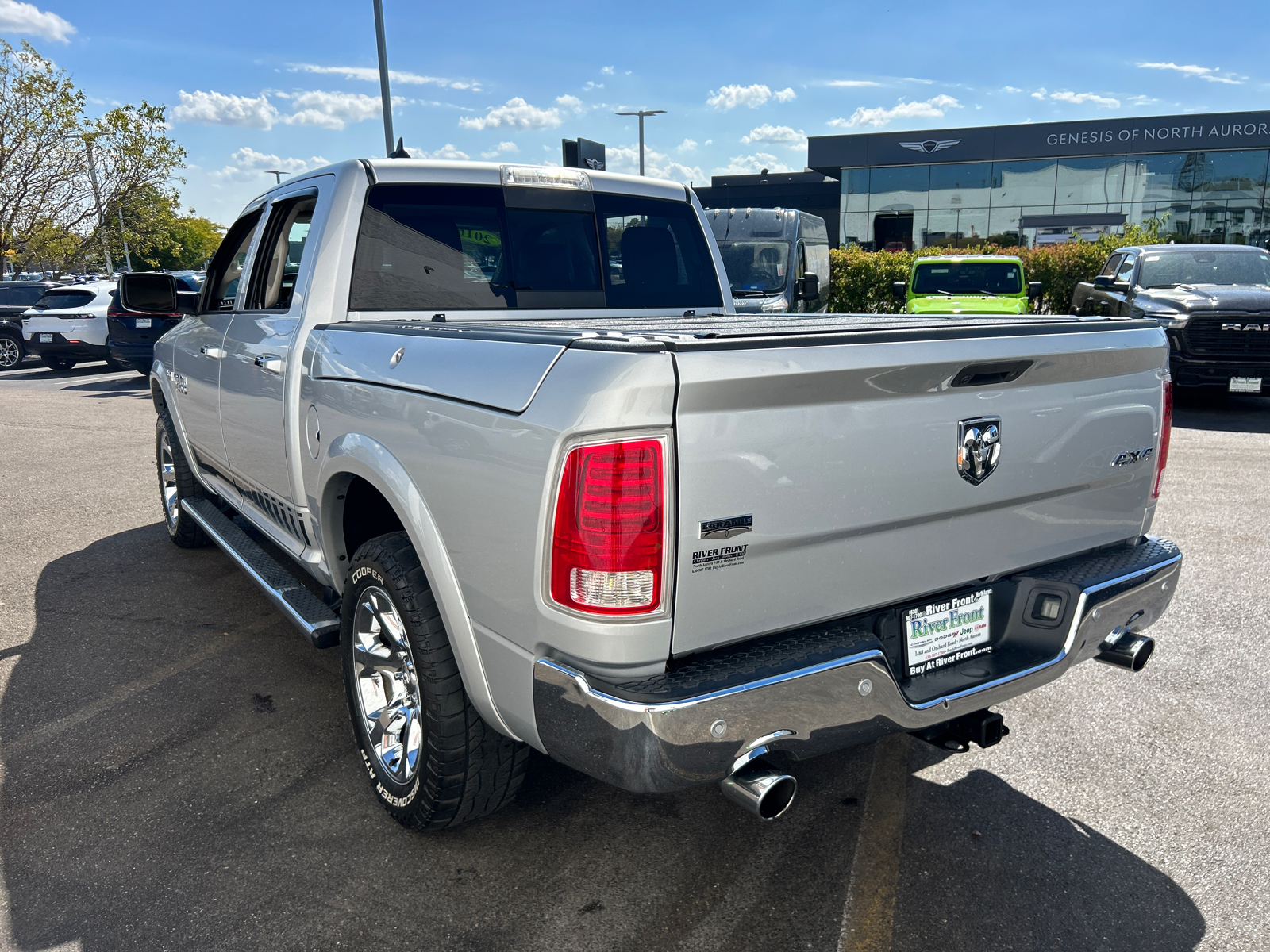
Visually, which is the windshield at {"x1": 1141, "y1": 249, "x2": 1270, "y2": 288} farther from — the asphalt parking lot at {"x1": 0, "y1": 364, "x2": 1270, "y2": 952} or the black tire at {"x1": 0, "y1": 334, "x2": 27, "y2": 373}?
the black tire at {"x1": 0, "y1": 334, "x2": 27, "y2": 373}

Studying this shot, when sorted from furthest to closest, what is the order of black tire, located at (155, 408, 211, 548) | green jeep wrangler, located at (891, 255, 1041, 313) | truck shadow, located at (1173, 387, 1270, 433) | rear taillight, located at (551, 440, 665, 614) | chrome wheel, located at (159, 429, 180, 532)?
green jeep wrangler, located at (891, 255, 1041, 313), truck shadow, located at (1173, 387, 1270, 433), chrome wheel, located at (159, 429, 180, 532), black tire, located at (155, 408, 211, 548), rear taillight, located at (551, 440, 665, 614)

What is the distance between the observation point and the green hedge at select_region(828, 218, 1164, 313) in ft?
66.6

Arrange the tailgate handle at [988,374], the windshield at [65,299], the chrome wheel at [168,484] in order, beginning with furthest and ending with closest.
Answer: the windshield at [65,299]
the chrome wheel at [168,484]
the tailgate handle at [988,374]

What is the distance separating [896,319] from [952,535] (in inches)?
42.4

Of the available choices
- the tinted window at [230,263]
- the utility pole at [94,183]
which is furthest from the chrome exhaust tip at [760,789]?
the utility pole at [94,183]

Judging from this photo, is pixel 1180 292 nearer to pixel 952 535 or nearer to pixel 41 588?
pixel 952 535

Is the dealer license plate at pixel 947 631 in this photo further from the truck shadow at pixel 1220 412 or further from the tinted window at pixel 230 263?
the truck shadow at pixel 1220 412

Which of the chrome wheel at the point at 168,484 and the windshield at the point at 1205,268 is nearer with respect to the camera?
the chrome wheel at the point at 168,484

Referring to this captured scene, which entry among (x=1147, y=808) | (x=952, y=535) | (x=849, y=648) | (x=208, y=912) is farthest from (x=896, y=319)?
(x=208, y=912)

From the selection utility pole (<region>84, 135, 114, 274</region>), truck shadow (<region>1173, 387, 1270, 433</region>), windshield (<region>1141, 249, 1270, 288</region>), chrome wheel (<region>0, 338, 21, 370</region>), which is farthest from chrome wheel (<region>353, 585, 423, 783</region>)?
utility pole (<region>84, 135, 114, 274</region>)

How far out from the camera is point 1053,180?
3422 centimetres

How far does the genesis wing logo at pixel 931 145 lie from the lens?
1366 inches

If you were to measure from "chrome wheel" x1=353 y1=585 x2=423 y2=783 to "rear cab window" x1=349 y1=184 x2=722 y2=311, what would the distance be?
1.29 metres

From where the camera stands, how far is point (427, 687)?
2596 millimetres
